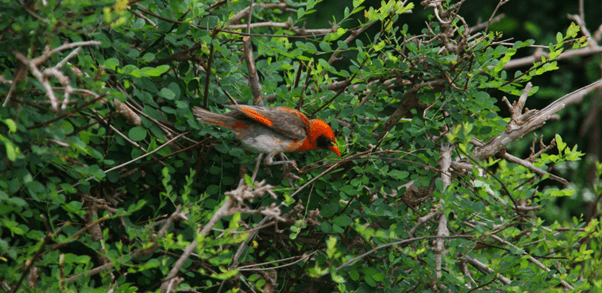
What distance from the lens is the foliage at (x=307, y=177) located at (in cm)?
183

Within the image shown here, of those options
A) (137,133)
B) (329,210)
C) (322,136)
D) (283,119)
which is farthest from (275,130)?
(137,133)

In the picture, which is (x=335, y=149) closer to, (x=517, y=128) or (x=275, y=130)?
(x=275, y=130)

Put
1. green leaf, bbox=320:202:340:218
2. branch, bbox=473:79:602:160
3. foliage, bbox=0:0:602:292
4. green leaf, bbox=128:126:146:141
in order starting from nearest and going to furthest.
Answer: foliage, bbox=0:0:602:292 < green leaf, bbox=128:126:146:141 < green leaf, bbox=320:202:340:218 < branch, bbox=473:79:602:160

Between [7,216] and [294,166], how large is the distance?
3.36ft

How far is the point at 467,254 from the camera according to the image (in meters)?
2.00

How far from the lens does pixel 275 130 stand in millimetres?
2316

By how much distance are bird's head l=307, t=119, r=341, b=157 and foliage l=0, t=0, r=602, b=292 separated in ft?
0.13

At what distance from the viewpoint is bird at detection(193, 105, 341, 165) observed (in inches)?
85.7

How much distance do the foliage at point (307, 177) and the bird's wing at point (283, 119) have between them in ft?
0.24

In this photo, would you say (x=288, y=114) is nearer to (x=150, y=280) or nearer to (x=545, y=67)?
(x=150, y=280)

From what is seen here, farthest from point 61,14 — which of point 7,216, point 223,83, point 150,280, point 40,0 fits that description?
point 150,280

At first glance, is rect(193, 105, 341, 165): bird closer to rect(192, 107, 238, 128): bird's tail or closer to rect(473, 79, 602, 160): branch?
rect(192, 107, 238, 128): bird's tail

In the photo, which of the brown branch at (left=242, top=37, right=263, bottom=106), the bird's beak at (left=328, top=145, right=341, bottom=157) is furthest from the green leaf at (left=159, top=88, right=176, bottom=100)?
the bird's beak at (left=328, top=145, right=341, bottom=157)

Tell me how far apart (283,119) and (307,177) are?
0.32 m
